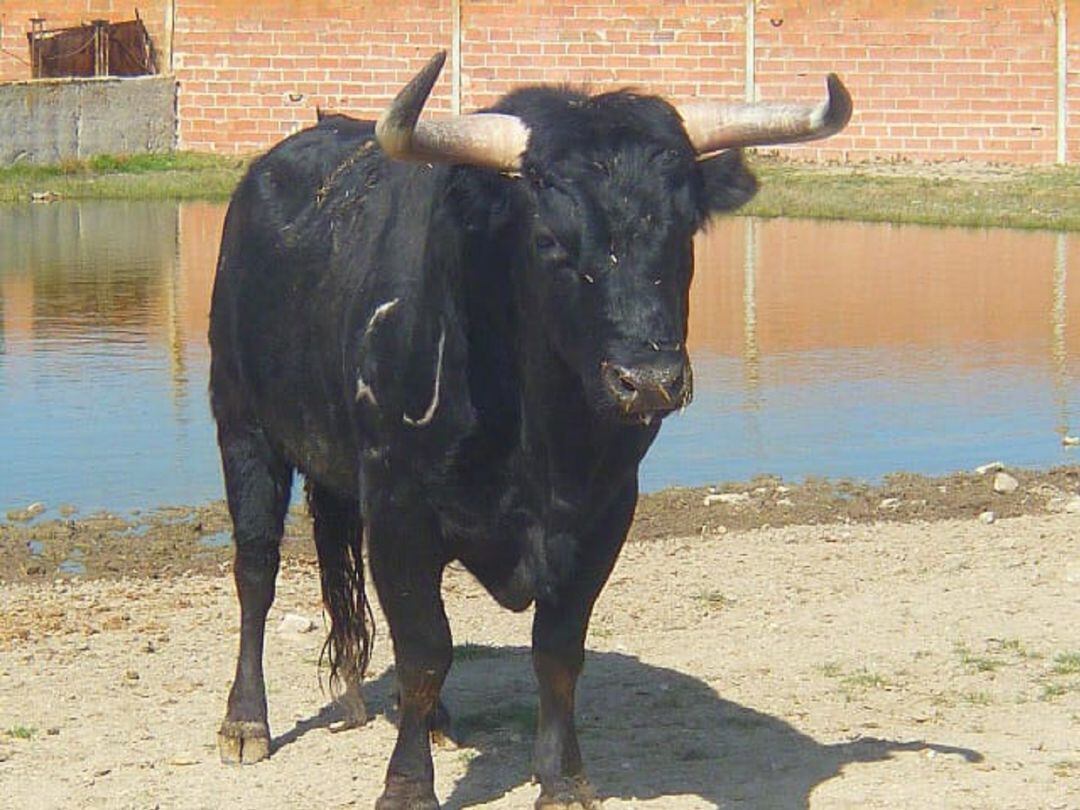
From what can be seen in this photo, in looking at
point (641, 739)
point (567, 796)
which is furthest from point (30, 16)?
point (567, 796)

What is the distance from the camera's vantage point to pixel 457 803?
20.2 ft

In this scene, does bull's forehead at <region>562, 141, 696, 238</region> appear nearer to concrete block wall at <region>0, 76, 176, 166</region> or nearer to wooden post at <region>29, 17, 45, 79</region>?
concrete block wall at <region>0, 76, 176, 166</region>

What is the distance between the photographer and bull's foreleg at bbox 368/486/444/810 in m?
5.86

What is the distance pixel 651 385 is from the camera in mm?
4992

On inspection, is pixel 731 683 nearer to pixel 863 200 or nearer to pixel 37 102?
pixel 863 200

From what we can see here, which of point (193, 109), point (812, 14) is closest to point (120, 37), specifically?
point (193, 109)

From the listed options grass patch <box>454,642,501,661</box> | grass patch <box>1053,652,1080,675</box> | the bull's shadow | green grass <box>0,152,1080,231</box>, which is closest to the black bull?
the bull's shadow

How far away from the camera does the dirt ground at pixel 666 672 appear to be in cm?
621

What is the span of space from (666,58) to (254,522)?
27.3 meters

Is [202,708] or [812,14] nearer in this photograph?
[202,708]

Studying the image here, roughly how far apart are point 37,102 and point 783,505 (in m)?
24.0

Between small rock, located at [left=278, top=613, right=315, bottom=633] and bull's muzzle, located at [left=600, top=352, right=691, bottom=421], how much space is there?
10.7ft

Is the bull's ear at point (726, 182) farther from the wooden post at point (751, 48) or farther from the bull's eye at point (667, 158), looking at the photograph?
the wooden post at point (751, 48)

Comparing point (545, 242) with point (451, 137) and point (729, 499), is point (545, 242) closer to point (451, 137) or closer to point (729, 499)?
point (451, 137)
